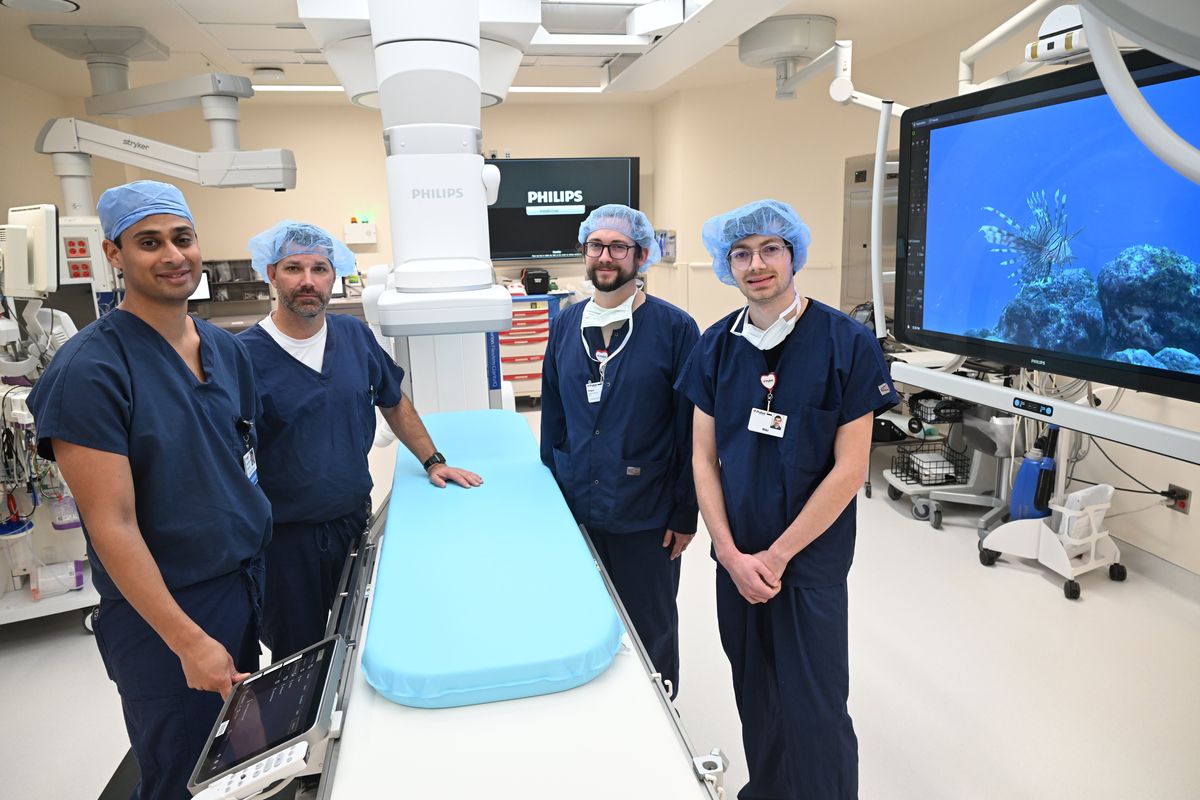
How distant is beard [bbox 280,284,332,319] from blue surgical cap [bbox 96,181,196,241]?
0.51 metres

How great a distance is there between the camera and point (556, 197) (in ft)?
21.9

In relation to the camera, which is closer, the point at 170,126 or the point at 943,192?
the point at 943,192

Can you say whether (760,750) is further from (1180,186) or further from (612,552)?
(1180,186)

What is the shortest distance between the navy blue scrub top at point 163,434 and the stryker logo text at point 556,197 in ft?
17.4

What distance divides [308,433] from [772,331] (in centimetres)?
121

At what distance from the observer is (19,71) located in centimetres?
482

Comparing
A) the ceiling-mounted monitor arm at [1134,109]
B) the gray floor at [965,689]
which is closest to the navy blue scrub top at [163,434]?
the gray floor at [965,689]

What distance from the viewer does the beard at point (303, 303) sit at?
1.95m

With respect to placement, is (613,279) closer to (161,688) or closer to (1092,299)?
(1092,299)

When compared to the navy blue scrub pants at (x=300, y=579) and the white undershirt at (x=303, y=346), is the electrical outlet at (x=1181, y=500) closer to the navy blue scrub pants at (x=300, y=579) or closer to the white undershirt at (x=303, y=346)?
the navy blue scrub pants at (x=300, y=579)

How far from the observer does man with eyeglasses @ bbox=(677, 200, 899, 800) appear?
1.67m

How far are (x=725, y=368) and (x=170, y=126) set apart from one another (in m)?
6.58

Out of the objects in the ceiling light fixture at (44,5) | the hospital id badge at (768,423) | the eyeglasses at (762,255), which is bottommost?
the hospital id badge at (768,423)

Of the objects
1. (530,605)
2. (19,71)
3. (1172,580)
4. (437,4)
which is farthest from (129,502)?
(19,71)
